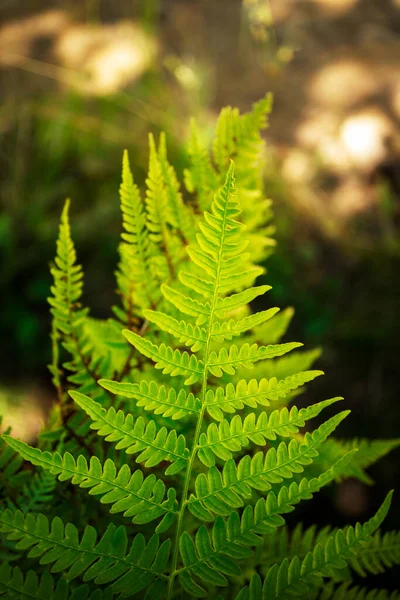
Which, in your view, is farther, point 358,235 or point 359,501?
point 358,235

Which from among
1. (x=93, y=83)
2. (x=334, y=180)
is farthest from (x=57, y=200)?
(x=334, y=180)

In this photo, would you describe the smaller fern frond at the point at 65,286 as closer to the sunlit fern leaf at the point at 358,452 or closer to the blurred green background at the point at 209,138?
the sunlit fern leaf at the point at 358,452

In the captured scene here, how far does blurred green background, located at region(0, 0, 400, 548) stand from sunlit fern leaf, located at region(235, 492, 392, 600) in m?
1.90

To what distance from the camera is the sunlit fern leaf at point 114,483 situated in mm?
568

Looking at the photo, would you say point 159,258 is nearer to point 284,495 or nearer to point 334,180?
point 284,495

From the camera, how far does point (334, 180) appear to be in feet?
11.1

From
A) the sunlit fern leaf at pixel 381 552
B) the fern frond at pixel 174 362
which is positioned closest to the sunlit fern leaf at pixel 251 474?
the fern frond at pixel 174 362

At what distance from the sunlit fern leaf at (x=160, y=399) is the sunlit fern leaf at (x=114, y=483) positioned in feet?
0.23

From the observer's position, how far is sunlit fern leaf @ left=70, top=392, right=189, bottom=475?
0.58m

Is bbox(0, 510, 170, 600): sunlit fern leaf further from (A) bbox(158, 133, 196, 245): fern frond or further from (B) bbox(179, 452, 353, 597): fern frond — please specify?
(A) bbox(158, 133, 196, 245): fern frond

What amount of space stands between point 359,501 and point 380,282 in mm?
1137

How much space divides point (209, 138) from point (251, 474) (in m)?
2.66

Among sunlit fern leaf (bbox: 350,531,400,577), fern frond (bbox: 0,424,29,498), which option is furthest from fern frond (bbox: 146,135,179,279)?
sunlit fern leaf (bbox: 350,531,400,577)

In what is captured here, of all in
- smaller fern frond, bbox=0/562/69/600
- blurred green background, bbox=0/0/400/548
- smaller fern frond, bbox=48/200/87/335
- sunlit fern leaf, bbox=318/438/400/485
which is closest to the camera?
smaller fern frond, bbox=0/562/69/600
